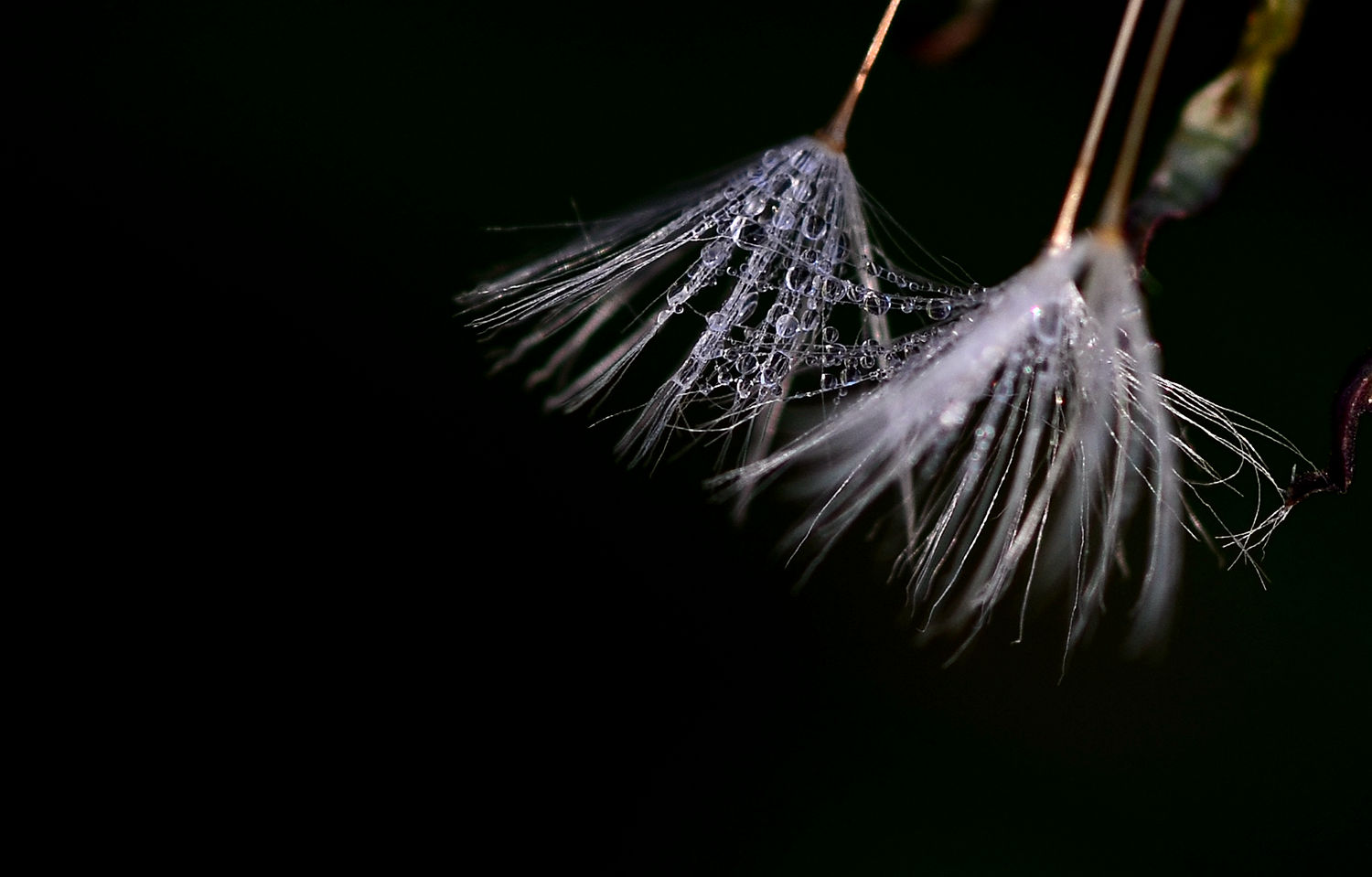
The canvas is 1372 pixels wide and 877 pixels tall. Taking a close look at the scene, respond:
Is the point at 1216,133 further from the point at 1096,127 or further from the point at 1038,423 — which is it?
the point at 1038,423

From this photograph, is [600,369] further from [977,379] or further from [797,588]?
[797,588]

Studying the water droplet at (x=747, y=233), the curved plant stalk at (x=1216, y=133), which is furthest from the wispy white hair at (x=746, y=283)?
the curved plant stalk at (x=1216, y=133)

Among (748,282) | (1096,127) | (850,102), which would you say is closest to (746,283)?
(748,282)

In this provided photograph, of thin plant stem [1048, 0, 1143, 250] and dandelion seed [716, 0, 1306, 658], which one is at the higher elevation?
thin plant stem [1048, 0, 1143, 250]

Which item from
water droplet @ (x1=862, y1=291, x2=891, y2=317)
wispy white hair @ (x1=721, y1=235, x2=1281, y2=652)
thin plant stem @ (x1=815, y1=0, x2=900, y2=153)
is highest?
thin plant stem @ (x1=815, y1=0, x2=900, y2=153)

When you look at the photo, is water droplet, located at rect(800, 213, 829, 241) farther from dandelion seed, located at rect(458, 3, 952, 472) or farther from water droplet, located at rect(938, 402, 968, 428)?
water droplet, located at rect(938, 402, 968, 428)

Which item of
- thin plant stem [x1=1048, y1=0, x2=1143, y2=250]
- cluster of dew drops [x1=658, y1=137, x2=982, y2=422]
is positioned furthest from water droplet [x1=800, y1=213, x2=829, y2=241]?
thin plant stem [x1=1048, y1=0, x2=1143, y2=250]
